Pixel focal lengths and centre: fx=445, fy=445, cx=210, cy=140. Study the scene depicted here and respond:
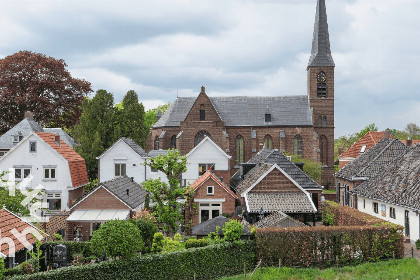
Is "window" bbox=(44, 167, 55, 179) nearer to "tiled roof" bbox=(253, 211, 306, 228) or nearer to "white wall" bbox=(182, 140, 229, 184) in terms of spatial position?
"white wall" bbox=(182, 140, 229, 184)

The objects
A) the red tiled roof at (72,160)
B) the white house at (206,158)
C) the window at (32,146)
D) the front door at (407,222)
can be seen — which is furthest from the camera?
the white house at (206,158)

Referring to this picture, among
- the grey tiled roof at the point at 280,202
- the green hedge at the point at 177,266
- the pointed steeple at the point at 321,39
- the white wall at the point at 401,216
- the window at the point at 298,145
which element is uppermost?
the pointed steeple at the point at 321,39

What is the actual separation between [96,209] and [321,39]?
48.9 meters

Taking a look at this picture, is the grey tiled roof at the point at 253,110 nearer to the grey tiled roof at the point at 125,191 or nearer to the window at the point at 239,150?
the window at the point at 239,150

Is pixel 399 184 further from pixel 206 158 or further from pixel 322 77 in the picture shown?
pixel 322 77

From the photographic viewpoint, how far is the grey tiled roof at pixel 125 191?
3212cm

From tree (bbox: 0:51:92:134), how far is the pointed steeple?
35.8 meters

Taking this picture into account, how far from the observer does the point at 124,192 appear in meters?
33.9

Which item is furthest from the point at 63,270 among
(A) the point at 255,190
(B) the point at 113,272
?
(A) the point at 255,190

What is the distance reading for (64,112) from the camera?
198ft

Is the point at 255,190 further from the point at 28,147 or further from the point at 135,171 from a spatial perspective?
the point at 28,147

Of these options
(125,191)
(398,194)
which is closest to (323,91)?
(398,194)

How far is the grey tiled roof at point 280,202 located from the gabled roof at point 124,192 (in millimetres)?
8721

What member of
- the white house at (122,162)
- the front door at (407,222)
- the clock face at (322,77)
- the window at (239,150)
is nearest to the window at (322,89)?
the clock face at (322,77)
